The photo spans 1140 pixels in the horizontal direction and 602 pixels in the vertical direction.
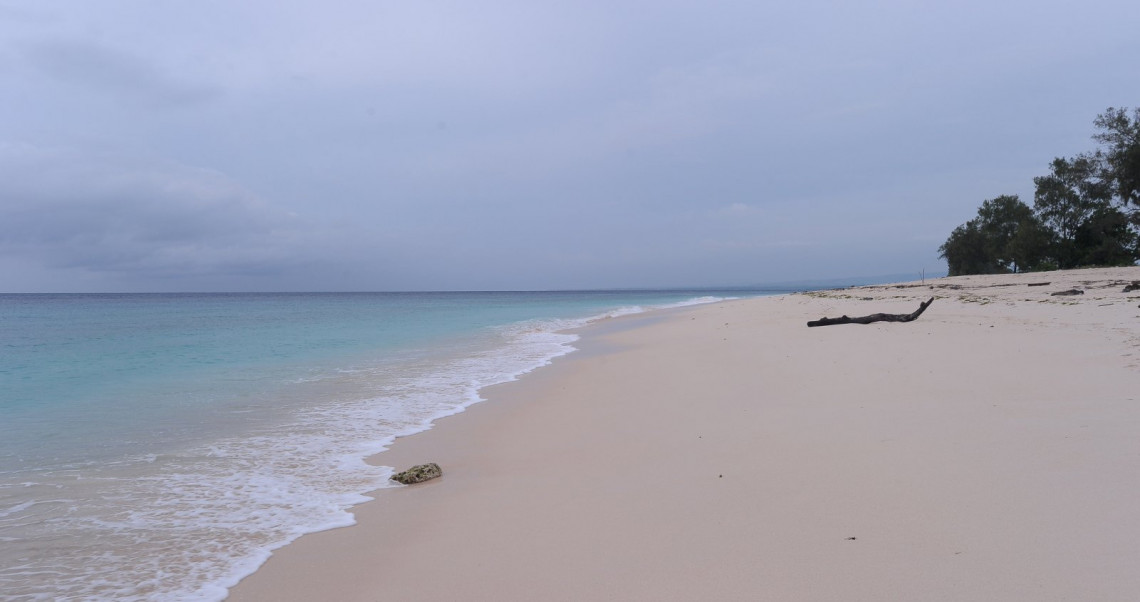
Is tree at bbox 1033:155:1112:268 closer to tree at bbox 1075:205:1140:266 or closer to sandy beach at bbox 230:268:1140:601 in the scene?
tree at bbox 1075:205:1140:266

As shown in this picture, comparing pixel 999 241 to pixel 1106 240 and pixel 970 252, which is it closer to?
pixel 970 252

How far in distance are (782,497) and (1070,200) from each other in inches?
1814

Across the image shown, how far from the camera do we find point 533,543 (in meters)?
3.31

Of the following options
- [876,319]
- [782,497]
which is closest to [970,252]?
[876,319]

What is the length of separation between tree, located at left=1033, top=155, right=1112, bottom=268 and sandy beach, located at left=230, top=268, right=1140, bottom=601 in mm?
38341

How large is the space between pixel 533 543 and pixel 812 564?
150 cm

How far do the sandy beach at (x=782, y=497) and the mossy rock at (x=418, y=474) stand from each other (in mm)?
114

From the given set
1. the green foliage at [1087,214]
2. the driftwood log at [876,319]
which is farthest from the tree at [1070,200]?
the driftwood log at [876,319]

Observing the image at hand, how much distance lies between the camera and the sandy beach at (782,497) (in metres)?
2.63

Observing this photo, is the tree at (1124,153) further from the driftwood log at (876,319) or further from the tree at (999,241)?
the driftwood log at (876,319)

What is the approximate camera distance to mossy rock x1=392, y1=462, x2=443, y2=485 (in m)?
4.83

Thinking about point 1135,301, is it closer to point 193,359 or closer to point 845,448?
point 845,448

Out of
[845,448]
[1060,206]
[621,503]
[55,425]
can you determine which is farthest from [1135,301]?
[1060,206]

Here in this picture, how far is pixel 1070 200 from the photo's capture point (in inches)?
1452
